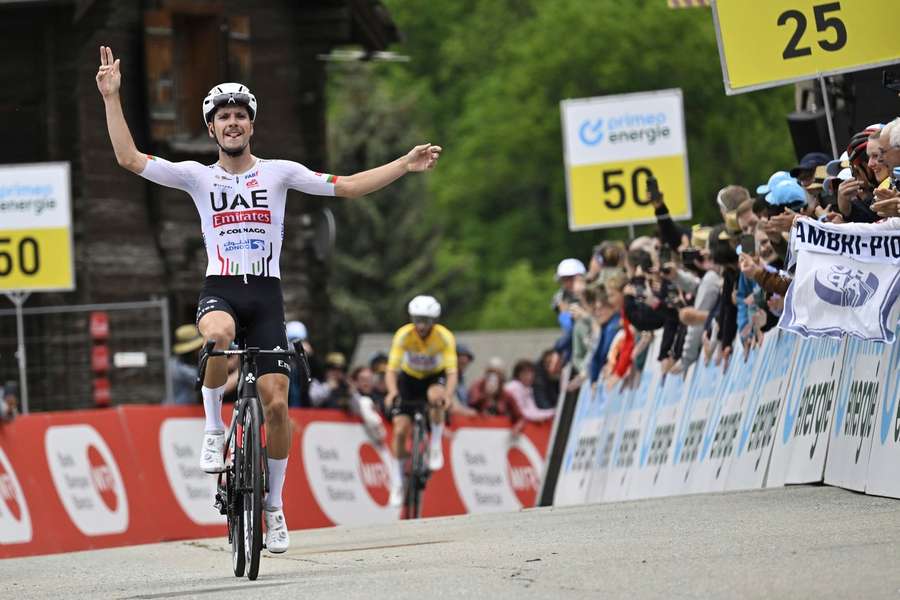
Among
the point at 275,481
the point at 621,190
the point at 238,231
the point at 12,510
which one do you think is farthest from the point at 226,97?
the point at 621,190

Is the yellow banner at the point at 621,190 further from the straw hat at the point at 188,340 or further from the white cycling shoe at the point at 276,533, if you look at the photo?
the white cycling shoe at the point at 276,533

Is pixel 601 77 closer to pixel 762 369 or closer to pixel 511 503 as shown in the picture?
pixel 511 503

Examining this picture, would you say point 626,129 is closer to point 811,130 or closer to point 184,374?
point 184,374

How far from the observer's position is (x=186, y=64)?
31797 mm

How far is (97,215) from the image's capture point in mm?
31000

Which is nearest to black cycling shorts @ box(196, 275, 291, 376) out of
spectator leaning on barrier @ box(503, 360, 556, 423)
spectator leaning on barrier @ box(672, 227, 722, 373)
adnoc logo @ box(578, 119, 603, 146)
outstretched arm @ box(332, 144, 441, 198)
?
outstretched arm @ box(332, 144, 441, 198)

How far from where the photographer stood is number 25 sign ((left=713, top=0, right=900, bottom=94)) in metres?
14.8

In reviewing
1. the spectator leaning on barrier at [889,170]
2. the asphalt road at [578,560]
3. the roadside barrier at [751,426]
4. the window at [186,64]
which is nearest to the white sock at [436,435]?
the roadside barrier at [751,426]

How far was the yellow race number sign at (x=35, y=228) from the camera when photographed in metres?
23.1

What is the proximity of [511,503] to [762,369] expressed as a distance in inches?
412

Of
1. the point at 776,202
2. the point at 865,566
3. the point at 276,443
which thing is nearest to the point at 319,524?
the point at 776,202

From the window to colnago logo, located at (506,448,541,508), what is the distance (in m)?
8.04

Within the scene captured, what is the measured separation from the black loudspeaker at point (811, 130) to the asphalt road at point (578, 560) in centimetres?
403

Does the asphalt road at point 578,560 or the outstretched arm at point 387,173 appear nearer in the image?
the asphalt road at point 578,560
